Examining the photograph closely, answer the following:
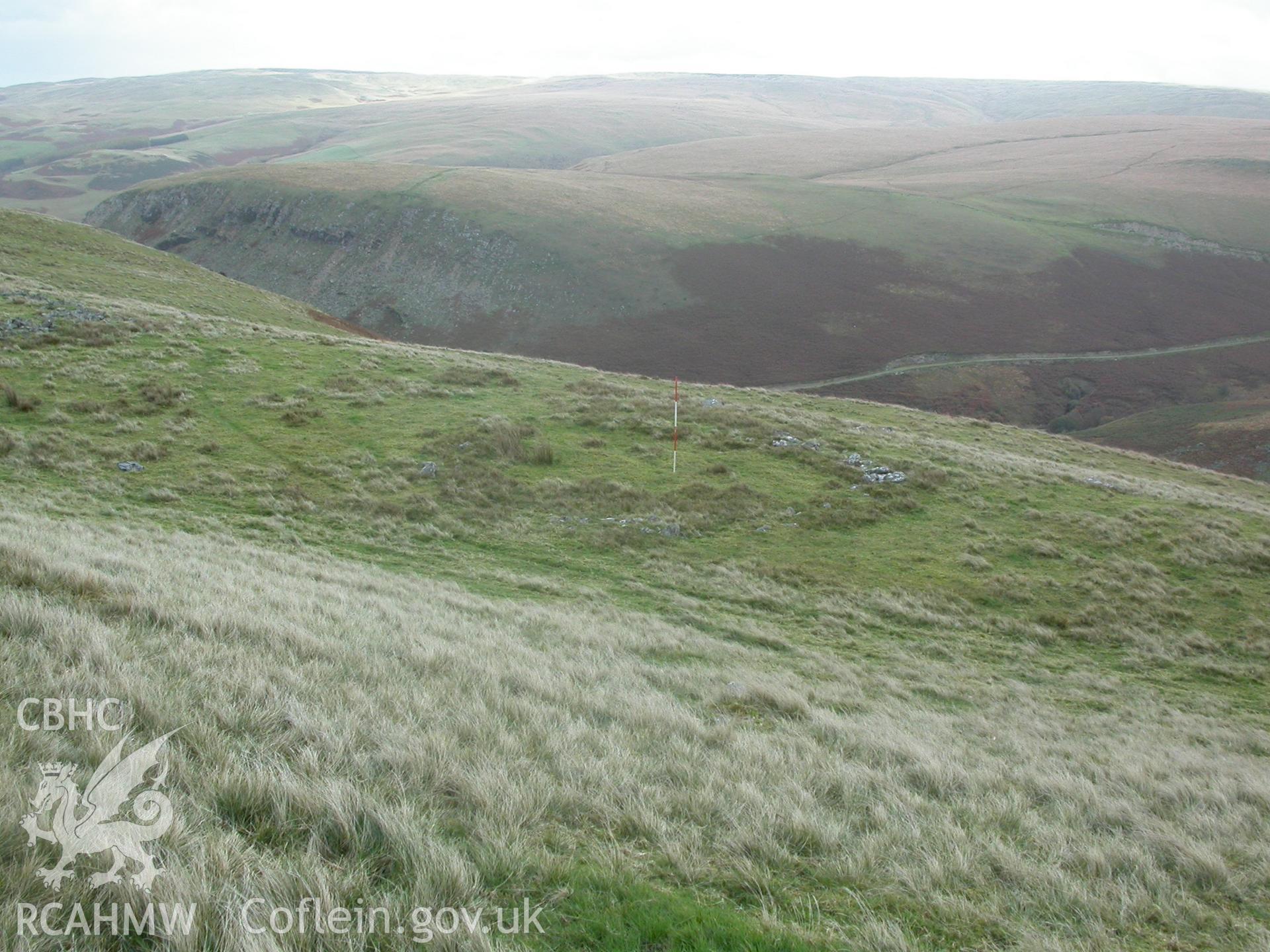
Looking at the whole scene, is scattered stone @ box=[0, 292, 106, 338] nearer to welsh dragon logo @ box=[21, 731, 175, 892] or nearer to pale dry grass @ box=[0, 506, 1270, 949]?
pale dry grass @ box=[0, 506, 1270, 949]

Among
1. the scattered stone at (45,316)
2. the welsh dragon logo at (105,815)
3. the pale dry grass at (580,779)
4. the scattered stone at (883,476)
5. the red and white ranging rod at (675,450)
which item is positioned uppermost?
the scattered stone at (45,316)

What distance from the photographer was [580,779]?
5.44 m

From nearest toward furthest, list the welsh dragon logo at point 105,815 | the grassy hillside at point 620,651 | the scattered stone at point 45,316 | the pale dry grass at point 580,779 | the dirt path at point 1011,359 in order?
1. the welsh dragon logo at point 105,815
2. the pale dry grass at point 580,779
3. the grassy hillside at point 620,651
4. the scattered stone at point 45,316
5. the dirt path at point 1011,359

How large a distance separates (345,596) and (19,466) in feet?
38.7

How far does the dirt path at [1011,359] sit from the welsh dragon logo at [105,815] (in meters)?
64.1

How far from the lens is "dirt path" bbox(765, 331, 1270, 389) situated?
6800 cm

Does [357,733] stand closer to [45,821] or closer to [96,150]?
[45,821]

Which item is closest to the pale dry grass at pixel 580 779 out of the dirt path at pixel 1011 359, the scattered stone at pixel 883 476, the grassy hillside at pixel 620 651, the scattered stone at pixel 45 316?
the grassy hillside at pixel 620 651

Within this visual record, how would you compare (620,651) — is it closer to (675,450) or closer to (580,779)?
(580,779)

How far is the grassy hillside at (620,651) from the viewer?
4398 mm

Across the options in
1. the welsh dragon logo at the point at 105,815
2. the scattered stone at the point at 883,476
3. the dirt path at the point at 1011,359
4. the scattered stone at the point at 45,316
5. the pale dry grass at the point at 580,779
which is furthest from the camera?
the dirt path at the point at 1011,359

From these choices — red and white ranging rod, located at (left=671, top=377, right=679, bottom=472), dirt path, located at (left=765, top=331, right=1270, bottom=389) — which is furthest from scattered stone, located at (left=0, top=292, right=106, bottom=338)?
dirt path, located at (left=765, top=331, right=1270, bottom=389)

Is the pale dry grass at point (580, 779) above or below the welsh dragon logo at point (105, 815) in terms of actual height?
below

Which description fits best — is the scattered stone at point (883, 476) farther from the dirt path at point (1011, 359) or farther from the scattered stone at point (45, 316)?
the dirt path at point (1011, 359)
